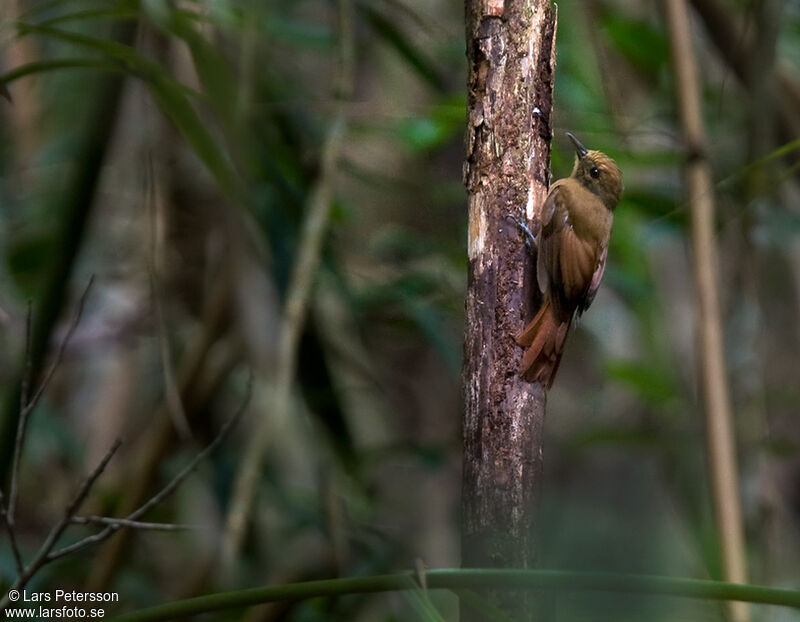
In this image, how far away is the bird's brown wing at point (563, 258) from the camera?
1433mm

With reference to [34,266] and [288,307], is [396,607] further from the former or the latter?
[34,266]

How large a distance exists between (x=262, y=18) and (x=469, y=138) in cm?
82

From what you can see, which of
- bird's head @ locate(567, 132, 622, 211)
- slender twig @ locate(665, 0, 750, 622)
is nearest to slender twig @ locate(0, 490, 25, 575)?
slender twig @ locate(665, 0, 750, 622)

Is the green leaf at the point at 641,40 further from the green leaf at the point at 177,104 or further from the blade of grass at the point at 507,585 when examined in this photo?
the blade of grass at the point at 507,585

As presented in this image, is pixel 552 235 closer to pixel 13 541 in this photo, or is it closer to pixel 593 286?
pixel 593 286

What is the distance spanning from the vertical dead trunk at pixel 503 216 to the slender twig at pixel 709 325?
0.59 meters

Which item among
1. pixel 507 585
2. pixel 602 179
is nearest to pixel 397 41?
Answer: pixel 602 179

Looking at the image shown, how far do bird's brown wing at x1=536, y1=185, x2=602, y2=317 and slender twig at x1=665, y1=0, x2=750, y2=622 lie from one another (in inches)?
8.1

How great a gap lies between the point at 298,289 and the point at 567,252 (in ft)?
2.19

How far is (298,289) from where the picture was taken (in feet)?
6.52

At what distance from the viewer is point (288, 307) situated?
197cm

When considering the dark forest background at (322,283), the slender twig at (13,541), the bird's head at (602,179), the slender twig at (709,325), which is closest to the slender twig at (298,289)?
the dark forest background at (322,283)

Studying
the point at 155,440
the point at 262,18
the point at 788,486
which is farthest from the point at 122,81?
the point at 788,486

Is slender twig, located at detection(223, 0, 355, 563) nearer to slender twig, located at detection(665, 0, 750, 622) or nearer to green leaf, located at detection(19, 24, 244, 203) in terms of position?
green leaf, located at detection(19, 24, 244, 203)
